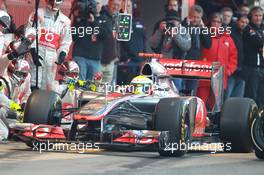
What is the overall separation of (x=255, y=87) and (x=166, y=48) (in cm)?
262

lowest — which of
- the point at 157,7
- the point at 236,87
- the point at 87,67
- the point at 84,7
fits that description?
the point at 236,87

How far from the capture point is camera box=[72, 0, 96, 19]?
16.8 meters

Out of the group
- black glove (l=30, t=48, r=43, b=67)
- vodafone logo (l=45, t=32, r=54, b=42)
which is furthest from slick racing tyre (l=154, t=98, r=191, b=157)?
vodafone logo (l=45, t=32, r=54, b=42)

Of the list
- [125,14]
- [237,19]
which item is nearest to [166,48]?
[125,14]

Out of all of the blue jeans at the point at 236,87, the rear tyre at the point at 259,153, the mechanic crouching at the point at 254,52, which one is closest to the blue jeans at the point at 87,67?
the blue jeans at the point at 236,87

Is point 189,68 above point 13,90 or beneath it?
above

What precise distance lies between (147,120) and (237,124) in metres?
1.34

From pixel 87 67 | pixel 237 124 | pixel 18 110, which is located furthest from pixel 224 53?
pixel 18 110

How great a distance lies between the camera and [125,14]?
17.2 meters

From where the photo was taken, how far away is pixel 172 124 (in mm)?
11930

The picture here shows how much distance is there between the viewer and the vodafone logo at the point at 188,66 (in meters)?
14.4

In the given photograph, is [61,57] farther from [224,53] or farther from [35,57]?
[224,53]

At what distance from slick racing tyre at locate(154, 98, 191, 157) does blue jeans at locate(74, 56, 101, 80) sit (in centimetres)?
481

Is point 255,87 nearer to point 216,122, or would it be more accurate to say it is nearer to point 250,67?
point 250,67
